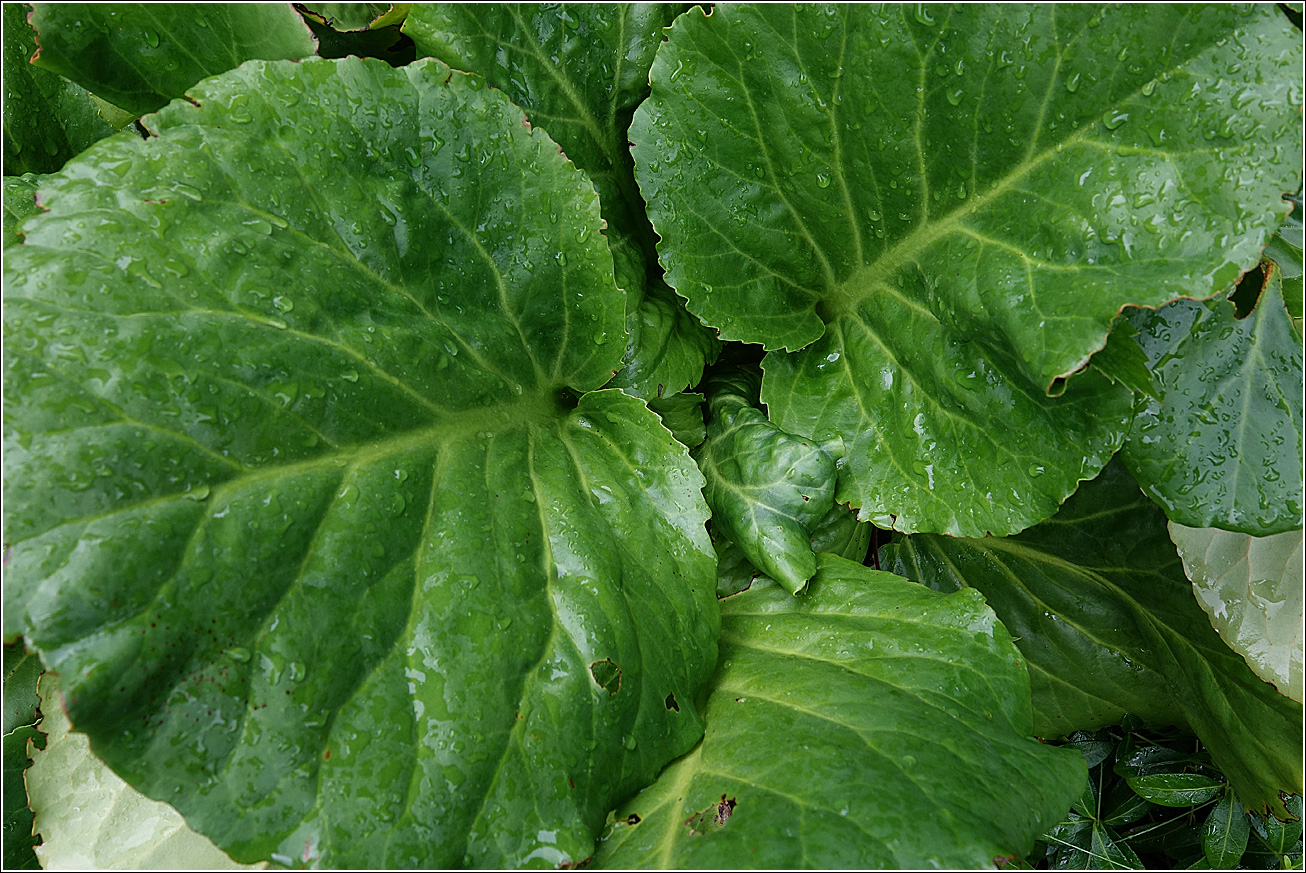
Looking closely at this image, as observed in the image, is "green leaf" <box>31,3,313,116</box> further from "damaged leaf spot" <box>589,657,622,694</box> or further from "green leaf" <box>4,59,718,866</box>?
"damaged leaf spot" <box>589,657,622,694</box>

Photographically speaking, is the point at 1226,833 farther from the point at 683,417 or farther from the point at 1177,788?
the point at 683,417

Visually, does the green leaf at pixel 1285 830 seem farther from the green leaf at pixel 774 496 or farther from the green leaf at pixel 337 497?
the green leaf at pixel 337 497

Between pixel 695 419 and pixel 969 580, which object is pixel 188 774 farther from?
pixel 969 580

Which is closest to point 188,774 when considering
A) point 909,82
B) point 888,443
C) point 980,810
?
point 980,810

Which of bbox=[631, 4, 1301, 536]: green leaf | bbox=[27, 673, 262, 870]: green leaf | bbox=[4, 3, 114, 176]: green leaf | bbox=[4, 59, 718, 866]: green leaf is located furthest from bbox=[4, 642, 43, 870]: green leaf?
bbox=[631, 4, 1301, 536]: green leaf

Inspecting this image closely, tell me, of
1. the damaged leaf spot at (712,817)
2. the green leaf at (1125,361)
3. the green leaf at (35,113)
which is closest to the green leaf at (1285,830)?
the green leaf at (1125,361)

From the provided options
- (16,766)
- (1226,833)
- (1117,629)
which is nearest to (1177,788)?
(1226,833)
